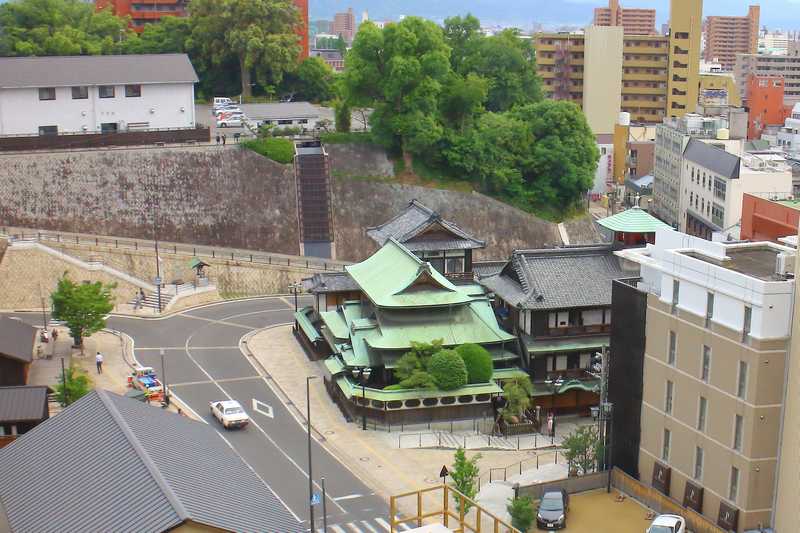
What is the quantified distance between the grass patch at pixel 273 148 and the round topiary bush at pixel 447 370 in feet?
124

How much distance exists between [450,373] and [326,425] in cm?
634

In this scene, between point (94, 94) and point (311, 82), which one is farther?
point (311, 82)

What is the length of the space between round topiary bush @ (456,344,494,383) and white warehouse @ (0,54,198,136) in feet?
143

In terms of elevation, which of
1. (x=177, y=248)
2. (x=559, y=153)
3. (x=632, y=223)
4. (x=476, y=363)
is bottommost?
(x=476, y=363)

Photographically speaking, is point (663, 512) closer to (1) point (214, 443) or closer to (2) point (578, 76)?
(1) point (214, 443)

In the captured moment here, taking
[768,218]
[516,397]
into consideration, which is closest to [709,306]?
[516,397]

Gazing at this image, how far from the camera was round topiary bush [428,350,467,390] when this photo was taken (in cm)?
4872

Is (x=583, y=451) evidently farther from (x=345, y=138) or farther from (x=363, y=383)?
(x=345, y=138)

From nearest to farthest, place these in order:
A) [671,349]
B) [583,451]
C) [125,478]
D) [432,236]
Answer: [125,478], [671,349], [583,451], [432,236]

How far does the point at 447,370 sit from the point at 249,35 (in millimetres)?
59220

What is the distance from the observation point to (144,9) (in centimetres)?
12612

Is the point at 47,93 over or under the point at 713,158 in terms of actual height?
over

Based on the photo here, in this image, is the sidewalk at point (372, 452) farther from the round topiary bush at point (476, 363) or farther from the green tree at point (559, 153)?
the green tree at point (559, 153)

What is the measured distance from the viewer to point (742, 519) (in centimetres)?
3622
